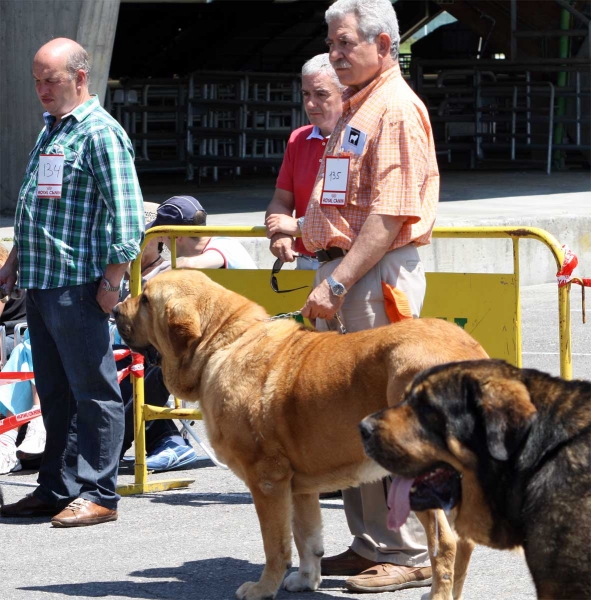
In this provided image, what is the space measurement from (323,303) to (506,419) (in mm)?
1472

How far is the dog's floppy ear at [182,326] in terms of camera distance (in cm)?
477

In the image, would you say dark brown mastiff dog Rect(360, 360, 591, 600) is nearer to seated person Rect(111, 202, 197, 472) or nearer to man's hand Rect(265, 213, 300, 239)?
man's hand Rect(265, 213, 300, 239)

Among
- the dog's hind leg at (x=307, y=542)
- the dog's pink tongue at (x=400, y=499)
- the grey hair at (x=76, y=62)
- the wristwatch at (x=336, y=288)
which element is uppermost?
the grey hair at (x=76, y=62)

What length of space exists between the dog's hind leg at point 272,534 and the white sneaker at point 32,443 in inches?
105

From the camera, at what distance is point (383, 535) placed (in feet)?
15.6

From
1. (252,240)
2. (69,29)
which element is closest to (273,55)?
(69,29)

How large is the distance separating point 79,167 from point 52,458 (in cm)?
156

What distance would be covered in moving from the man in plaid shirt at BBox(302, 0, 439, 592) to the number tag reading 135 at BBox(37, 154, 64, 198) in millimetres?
1395

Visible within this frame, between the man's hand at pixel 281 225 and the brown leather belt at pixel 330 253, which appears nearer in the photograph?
the brown leather belt at pixel 330 253

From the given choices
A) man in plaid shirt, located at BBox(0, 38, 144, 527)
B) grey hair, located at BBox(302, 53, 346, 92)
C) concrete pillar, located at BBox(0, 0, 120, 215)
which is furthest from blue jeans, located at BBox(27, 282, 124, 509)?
concrete pillar, located at BBox(0, 0, 120, 215)

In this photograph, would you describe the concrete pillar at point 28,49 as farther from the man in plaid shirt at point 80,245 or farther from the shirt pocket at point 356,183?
the shirt pocket at point 356,183

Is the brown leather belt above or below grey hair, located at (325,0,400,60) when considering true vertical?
below

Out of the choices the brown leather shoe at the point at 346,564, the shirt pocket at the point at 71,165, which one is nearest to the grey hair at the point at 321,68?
the shirt pocket at the point at 71,165

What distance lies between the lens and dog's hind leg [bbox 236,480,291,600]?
4484 millimetres
